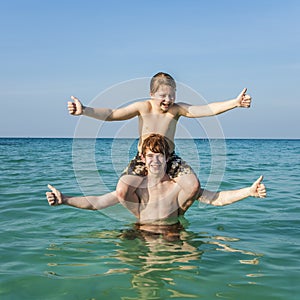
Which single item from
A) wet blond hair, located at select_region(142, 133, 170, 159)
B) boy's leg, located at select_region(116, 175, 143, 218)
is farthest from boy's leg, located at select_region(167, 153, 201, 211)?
boy's leg, located at select_region(116, 175, 143, 218)

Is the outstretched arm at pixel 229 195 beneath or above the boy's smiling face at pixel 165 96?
beneath

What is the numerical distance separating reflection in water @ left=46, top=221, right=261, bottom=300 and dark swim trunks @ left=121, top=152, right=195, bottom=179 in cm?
76

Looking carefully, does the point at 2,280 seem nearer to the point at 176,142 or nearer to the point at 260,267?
the point at 260,267

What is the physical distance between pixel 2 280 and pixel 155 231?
2.19 m

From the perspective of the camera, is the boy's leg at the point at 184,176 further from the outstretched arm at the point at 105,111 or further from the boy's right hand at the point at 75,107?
the boy's right hand at the point at 75,107

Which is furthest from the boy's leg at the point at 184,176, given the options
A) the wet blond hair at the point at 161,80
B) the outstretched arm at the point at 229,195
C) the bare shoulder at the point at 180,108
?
the wet blond hair at the point at 161,80

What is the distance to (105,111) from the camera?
5445mm

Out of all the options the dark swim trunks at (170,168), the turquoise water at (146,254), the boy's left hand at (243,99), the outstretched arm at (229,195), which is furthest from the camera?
the dark swim trunks at (170,168)

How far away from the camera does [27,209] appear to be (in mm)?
7715

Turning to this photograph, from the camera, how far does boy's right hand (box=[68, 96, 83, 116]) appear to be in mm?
4957

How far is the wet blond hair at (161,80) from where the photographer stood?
5660mm

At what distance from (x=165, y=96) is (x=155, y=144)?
0.66 metres

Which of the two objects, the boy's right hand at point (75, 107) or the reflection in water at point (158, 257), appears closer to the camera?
the reflection in water at point (158, 257)

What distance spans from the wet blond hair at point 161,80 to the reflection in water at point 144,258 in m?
1.87
